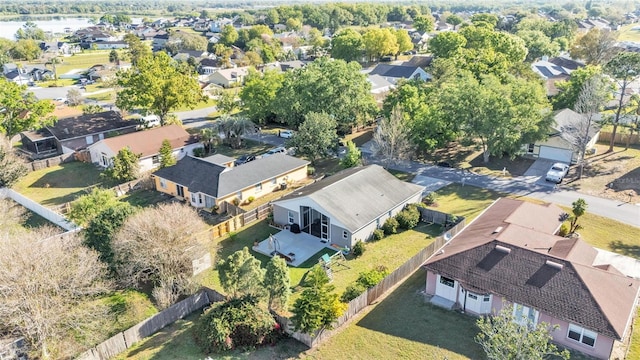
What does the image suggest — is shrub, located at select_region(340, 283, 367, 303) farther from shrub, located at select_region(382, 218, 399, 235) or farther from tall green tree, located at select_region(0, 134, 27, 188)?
tall green tree, located at select_region(0, 134, 27, 188)

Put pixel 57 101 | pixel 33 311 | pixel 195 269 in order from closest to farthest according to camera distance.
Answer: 1. pixel 33 311
2. pixel 195 269
3. pixel 57 101

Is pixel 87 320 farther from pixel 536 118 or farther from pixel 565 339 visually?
pixel 536 118

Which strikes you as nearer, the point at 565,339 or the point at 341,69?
the point at 565,339

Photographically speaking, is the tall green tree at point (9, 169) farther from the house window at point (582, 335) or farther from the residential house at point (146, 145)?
the house window at point (582, 335)

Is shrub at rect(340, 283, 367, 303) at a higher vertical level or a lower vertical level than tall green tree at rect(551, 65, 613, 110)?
lower

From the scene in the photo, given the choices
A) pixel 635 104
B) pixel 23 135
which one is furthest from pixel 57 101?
pixel 635 104

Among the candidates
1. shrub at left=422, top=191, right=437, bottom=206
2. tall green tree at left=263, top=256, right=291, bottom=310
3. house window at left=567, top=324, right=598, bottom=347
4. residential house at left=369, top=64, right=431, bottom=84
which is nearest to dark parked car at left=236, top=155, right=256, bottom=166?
shrub at left=422, top=191, right=437, bottom=206
